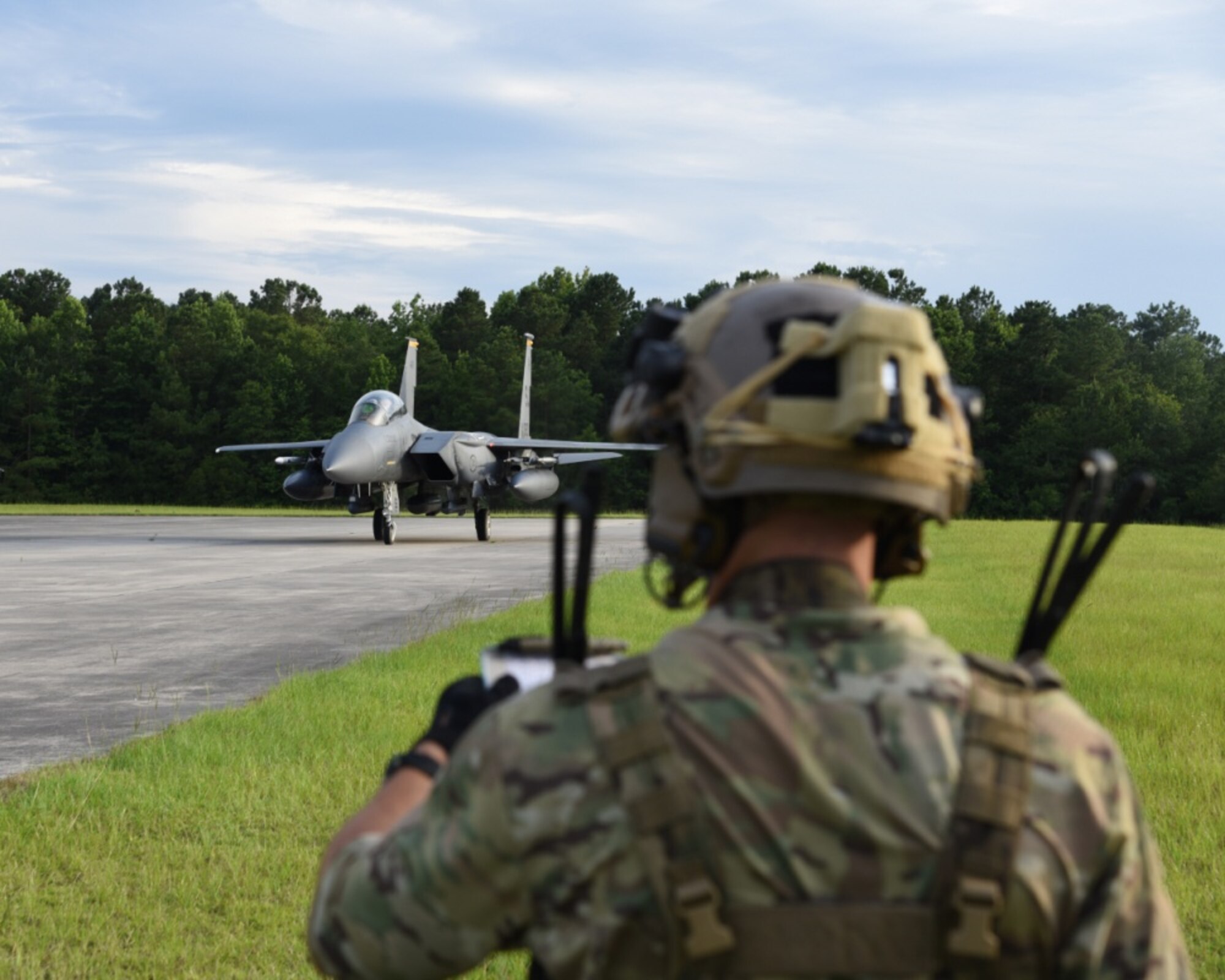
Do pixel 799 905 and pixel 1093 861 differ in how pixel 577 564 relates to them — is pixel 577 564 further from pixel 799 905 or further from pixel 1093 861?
pixel 1093 861

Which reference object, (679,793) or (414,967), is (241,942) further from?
(679,793)

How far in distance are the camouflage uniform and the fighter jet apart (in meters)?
30.5

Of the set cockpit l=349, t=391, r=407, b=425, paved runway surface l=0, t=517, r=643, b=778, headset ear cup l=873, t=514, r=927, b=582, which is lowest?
paved runway surface l=0, t=517, r=643, b=778

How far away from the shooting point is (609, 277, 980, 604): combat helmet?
1.78 m

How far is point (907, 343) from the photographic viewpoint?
70.6 inches

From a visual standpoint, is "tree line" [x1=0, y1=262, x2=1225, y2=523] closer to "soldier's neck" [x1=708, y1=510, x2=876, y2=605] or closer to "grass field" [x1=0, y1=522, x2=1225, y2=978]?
"grass field" [x1=0, y1=522, x2=1225, y2=978]

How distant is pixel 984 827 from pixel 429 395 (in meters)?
100

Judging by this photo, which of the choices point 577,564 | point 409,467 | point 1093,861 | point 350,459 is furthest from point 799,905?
point 409,467

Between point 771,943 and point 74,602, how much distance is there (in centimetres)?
1886

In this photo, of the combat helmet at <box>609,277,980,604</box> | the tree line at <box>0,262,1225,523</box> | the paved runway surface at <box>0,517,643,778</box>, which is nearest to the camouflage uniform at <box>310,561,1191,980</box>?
the combat helmet at <box>609,277,980,604</box>

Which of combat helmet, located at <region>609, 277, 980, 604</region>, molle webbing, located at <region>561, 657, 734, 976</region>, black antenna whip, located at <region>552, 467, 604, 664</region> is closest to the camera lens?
molle webbing, located at <region>561, 657, 734, 976</region>

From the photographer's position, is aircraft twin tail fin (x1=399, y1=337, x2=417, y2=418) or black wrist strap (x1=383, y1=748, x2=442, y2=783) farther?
aircraft twin tail fin (x1=399, y1=337, x2=417, y2=418)

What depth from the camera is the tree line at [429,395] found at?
92.9m

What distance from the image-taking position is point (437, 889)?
70.1 inches
